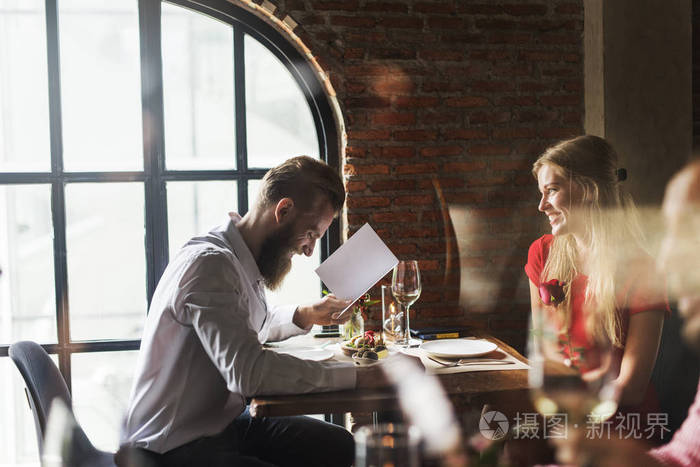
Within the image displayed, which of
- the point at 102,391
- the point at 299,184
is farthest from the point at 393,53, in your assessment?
the point at 102,391

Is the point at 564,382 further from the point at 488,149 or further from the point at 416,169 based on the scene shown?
the point at 488,149

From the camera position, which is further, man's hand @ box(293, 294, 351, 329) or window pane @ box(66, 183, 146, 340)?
window pane @ box(66, 183, 146, 340)

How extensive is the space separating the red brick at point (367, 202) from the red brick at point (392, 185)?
0.05 metres

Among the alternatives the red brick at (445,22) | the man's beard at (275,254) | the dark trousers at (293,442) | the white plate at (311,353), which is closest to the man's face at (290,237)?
the man's beard at (275,254)

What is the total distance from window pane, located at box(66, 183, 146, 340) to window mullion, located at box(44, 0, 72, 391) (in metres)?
0.03

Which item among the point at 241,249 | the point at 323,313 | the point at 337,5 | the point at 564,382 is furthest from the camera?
the point at 337,5

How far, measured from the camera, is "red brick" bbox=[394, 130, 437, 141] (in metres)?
2.82

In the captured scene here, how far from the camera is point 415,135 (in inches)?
111

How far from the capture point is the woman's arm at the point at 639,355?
1.62 metres

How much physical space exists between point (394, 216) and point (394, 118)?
0.47m

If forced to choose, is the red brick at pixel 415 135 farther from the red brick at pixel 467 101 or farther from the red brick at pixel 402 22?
the red brick at pixel 402 22

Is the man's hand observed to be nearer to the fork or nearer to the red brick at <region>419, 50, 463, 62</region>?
the fork

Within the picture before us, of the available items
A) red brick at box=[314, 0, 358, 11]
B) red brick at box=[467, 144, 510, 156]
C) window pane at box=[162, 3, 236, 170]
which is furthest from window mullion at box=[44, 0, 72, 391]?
red brick at box=[467, 144, 510, 156]

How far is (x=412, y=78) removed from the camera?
2812 mm
